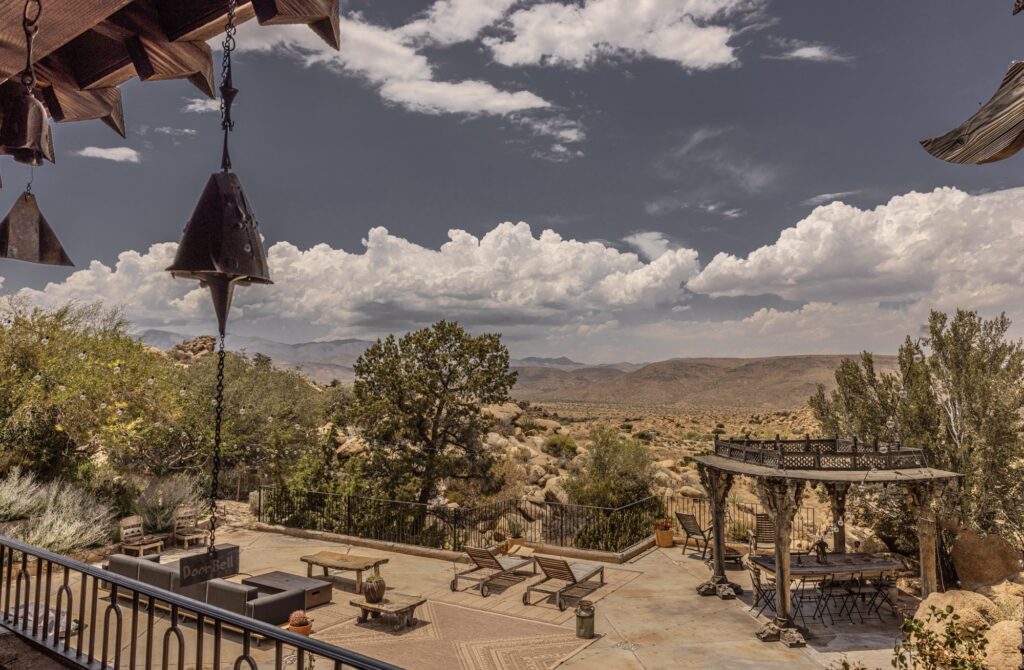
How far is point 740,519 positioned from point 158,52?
22.4 m

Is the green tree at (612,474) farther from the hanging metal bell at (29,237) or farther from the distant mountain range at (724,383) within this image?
the distant mountain range at (724,383)

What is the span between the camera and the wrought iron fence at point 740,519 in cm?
1797

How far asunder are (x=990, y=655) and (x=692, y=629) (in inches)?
164

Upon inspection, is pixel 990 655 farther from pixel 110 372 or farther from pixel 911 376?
pixel 110 372

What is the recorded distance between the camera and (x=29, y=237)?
456 cm

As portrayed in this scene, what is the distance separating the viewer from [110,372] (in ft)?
56.7

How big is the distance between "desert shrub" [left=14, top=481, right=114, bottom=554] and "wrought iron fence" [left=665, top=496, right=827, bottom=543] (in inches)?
591

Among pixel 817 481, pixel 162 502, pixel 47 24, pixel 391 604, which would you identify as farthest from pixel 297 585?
pixel 47 24

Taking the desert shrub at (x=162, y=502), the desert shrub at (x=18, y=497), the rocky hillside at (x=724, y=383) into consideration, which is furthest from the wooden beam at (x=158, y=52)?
the rocky hillside at (x=724, y=383)

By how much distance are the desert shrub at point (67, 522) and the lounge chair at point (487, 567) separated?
27.1 ft

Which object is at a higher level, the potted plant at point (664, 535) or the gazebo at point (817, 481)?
the gazebo at point (817, 481)

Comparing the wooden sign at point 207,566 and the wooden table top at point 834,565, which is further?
the wooden table top at point 834,565

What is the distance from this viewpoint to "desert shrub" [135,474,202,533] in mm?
15758

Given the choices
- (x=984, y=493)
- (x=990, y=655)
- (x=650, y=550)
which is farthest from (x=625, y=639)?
(x=984, y=493)
